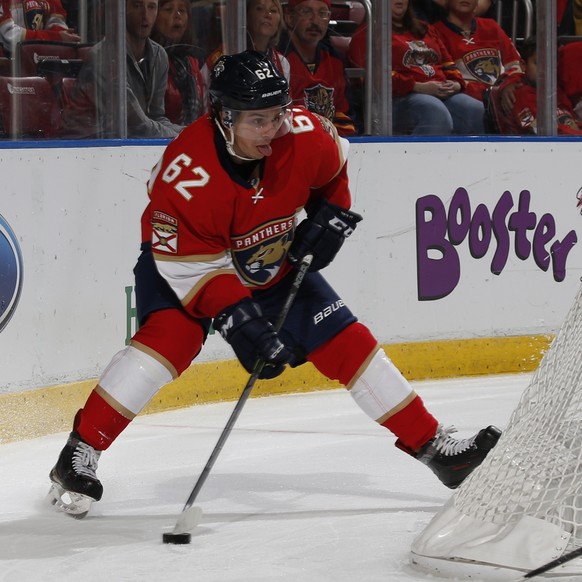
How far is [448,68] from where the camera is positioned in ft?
19.0

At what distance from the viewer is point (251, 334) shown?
3.17 m

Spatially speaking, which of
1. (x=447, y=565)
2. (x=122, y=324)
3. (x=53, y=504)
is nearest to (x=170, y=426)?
(x=122, y=324)

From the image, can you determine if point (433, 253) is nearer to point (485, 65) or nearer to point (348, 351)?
point (485, 65)

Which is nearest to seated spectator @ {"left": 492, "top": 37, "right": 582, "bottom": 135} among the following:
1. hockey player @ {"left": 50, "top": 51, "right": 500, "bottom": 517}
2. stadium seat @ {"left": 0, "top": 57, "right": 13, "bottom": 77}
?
stadium seat @ {"left": 0, "top": 57, "right": 13, "bottom": 77}

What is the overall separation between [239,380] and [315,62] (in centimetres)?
128

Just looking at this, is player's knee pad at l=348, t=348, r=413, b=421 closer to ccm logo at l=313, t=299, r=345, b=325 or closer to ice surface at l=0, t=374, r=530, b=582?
ccm logo at l=313, t=299, r=345, b=325

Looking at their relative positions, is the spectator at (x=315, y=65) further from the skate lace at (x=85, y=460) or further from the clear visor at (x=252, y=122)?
the skate lace at (x=85, y=460)

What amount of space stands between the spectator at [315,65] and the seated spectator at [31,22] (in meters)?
0.99

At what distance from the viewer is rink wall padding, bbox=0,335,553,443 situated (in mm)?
4375

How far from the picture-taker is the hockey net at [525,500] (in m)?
2.79

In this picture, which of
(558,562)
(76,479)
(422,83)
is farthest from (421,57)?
(558,562)

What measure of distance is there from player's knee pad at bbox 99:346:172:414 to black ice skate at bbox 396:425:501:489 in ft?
2.17

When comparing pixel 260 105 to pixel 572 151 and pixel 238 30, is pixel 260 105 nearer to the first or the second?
pixel 238 30

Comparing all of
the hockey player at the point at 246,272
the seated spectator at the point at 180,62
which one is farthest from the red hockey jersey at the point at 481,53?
the hockey player at the point at 246,272
